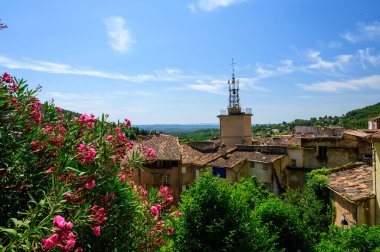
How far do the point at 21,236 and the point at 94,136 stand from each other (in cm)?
253

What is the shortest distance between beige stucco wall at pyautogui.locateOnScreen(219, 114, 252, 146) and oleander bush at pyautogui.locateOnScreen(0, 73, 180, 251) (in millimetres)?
40826

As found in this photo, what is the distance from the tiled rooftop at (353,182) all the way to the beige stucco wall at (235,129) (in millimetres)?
22136

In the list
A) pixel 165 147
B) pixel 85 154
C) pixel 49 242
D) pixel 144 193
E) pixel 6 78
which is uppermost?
pixel 6 78

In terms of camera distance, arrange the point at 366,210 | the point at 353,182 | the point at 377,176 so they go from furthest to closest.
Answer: the point at 353,182, the point at 366,210, the point at 377,176

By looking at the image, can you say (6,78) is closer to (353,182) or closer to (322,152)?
(353,182)

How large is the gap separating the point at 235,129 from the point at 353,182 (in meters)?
26.8

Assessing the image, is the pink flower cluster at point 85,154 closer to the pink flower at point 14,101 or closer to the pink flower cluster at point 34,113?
the pink flower cluster at point 34,113

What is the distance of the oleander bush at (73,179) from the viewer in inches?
151

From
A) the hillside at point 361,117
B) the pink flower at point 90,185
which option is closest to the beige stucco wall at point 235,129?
the pink flower at point 90,185

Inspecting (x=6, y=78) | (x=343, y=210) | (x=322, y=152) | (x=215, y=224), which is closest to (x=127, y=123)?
(x=6, y=78)

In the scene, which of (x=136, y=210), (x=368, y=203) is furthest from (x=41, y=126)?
(x=368, y=203)

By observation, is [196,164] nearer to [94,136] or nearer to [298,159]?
[298,159]

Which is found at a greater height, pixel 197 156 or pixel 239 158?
pixel 239 158

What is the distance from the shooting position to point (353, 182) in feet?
66.8
